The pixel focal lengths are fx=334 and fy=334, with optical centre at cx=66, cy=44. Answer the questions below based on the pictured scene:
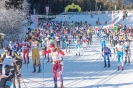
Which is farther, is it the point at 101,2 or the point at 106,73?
the point at 101,2

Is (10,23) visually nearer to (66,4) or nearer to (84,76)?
(84,76)

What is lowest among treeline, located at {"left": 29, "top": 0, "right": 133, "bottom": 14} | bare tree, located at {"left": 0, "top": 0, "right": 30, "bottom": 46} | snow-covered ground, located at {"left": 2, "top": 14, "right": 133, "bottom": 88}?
snow-covered ground, located at {"left": 2, "top": 14, "right": 133, "bottom": 88}

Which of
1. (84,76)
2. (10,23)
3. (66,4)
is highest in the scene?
(66,4)

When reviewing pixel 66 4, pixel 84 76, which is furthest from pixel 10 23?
pixel 66 4

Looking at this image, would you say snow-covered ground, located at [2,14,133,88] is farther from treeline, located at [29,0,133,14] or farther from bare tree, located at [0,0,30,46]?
treeline, located at [29,0,133,14]

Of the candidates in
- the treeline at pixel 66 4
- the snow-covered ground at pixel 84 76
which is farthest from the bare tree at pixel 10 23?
the treeline at pixel 66 4

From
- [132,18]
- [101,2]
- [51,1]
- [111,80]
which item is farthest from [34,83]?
[101,2]

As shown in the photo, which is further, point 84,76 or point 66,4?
point 66,4

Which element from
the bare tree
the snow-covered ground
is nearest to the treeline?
Result: the bare tree

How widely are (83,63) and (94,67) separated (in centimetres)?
213

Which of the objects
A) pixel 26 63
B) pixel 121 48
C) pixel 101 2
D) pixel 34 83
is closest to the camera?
pixel 34 83

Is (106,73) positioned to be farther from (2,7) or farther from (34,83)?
(2,7)

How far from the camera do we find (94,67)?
868 inches

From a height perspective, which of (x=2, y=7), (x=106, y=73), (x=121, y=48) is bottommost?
(x=106, y=73)
